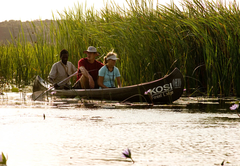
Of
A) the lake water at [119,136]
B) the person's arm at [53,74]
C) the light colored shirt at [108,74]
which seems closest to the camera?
the lake water at [119,136]

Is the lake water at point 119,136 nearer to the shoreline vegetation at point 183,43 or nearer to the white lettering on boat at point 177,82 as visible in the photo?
the white lettering on boat at point 177,82

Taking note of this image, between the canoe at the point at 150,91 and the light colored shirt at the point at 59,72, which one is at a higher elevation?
the light colored shirt at the point at 59,72

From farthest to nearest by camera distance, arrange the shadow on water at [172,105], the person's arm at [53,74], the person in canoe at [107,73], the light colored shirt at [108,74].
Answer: the person's arm at [53,74] → the light colored shirt at [108,74] → the person in canoe at [107,73] → the shadow on water at [172,105]

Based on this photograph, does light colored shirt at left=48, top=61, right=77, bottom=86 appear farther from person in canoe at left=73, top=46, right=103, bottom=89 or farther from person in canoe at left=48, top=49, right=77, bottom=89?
person in canoe at left=73, top=46, right=103, bottom=89

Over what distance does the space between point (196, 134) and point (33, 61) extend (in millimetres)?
9587

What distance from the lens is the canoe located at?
8516mm

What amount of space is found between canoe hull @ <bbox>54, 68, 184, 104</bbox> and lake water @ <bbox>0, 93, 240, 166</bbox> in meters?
0.85

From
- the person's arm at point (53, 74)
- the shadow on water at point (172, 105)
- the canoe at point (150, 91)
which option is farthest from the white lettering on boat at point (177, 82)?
the person's arm at point (53, 74)

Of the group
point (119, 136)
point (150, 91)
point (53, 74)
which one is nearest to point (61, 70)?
point (53, 74)

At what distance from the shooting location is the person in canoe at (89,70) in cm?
957

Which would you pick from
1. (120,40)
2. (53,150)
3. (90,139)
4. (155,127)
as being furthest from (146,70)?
(53,150)

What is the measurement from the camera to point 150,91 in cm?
858

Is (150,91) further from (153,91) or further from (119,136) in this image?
(119,136)

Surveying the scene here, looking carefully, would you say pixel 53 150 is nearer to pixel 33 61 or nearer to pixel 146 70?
pixel 146 70
